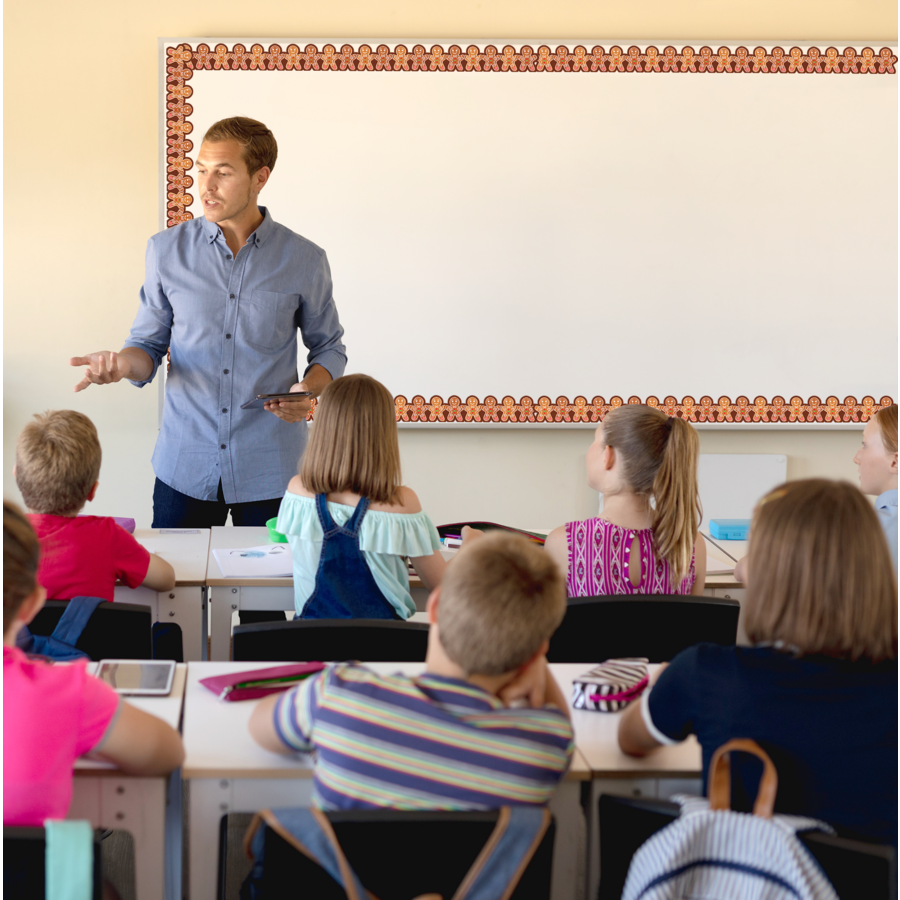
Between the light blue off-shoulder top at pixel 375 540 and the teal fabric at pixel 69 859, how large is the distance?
1098 millimetres

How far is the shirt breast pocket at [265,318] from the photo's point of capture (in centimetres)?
306

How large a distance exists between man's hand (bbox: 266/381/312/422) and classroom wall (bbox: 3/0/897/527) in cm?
119

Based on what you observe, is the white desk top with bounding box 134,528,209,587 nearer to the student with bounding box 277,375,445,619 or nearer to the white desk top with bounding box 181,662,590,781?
the student with bounding box 277,375,445,619

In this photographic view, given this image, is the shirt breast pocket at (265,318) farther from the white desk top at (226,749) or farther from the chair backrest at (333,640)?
the white desk top at (226,749)

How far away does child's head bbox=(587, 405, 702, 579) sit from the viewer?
7.41ft

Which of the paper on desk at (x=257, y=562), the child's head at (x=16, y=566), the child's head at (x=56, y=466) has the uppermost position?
the child's head at (x=56, y=466)

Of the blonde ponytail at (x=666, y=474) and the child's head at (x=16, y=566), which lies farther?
the blonde ponytail at (x=666, y=474)

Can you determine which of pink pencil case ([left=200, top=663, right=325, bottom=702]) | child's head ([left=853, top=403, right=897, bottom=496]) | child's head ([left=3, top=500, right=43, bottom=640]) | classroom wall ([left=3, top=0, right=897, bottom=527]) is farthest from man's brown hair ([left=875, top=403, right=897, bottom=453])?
classroom wall ([left=3, top=0, right=897, bottom=527])

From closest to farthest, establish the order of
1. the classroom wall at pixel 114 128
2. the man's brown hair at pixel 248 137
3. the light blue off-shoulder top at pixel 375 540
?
1. the light blue off-shoulder top at pixel 375 540
2. the man's brown hair at pixel 248 137
3. the classroom wall at pixel 114 128

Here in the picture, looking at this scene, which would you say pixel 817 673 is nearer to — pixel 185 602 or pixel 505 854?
pixel 505 854

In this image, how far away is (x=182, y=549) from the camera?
2680 mm

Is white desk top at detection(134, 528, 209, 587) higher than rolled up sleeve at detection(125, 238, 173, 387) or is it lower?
lower

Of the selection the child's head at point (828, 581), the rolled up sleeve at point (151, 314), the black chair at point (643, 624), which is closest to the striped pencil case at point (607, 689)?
the black chair at point (643, 624)

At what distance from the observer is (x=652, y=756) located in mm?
1528
